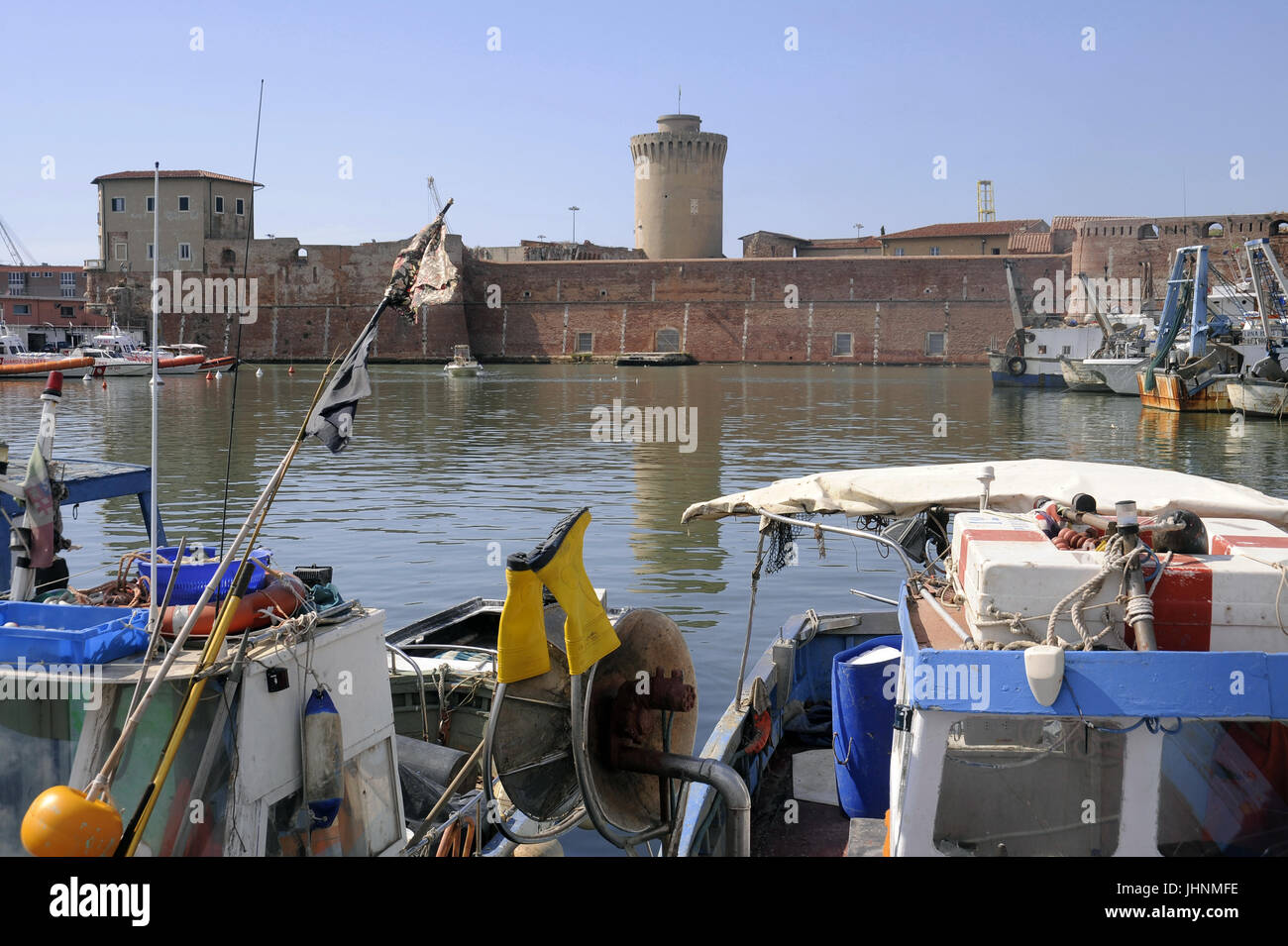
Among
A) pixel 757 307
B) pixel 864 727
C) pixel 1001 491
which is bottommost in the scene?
pixel 864 727

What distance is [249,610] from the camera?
11.5 feet

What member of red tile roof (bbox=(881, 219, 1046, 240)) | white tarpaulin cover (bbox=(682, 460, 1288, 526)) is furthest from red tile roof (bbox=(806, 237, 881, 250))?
white tarpaulin cover (bbox=(682, 460, 1288, 526))

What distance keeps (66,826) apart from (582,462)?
17868mm

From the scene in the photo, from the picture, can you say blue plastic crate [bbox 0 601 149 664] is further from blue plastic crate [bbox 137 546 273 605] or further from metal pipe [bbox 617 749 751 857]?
metal pipe [bbox 617 749 751 857]

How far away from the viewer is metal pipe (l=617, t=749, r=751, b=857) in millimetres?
3543

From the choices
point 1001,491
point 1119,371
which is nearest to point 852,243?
point 1119,371

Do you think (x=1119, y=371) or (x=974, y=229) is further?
(x=974, y=229)

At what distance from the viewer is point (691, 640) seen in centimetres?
959

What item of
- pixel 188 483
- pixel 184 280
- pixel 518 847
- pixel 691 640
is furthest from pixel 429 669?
pixel 184 280

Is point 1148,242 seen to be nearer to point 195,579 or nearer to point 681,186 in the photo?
point 681,186

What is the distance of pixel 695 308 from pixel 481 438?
32.8 m
